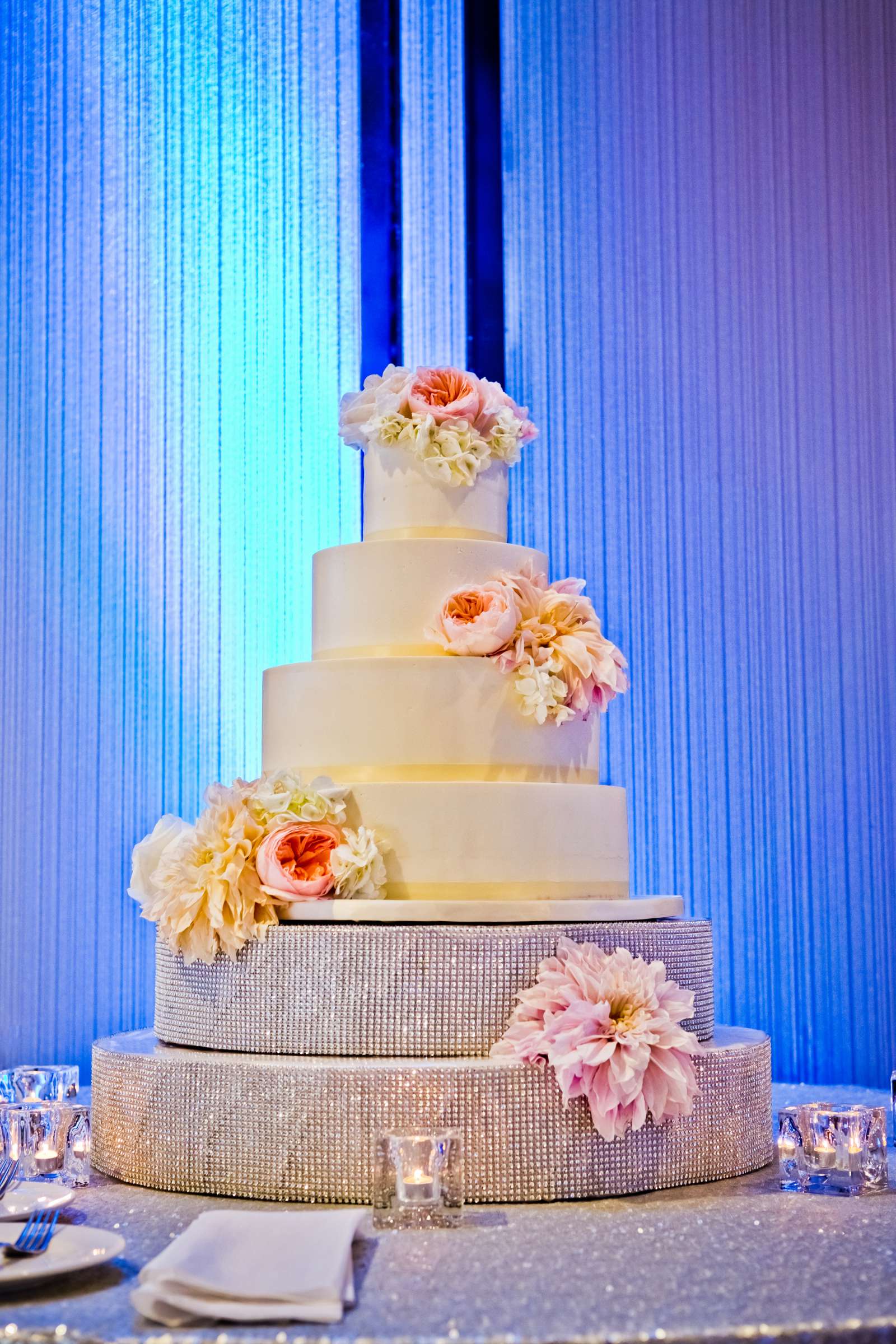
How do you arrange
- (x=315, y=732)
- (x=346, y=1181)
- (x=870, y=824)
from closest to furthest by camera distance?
1. (x=346, y=1181)
2. (x=315, y=732)
3. (x=870, y=824)

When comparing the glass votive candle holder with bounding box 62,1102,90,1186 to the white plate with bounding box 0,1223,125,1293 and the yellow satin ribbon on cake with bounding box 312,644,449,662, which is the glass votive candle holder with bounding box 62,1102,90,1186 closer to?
the white plate with bounding box 0,1223,125,1293

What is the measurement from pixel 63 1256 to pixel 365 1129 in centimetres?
63

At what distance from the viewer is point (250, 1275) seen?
209 cm

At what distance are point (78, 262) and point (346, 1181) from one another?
147 inches

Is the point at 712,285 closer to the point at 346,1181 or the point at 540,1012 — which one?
the point at 540,1012

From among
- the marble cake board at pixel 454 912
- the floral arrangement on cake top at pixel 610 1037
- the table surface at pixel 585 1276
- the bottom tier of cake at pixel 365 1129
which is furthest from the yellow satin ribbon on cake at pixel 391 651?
the table surface at pixel 585 1276

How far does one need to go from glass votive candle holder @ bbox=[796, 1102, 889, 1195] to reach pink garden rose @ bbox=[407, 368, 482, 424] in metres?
1.68

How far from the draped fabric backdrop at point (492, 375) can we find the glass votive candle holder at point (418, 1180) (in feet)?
8.59

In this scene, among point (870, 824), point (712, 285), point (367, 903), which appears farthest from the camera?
point (712, 285)

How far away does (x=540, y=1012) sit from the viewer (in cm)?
276

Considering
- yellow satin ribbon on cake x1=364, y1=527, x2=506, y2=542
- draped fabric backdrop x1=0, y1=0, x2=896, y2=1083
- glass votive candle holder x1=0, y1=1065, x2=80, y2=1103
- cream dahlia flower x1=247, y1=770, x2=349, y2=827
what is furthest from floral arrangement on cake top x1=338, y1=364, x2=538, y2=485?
draped fabric backdrop x1=0, y1=0, x2=896, y2=1083

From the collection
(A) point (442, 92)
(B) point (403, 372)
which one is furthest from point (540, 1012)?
(A) point (442, 92)

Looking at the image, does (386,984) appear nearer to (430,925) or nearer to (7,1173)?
(430,925)

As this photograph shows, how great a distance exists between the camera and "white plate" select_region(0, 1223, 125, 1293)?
2148 mm
